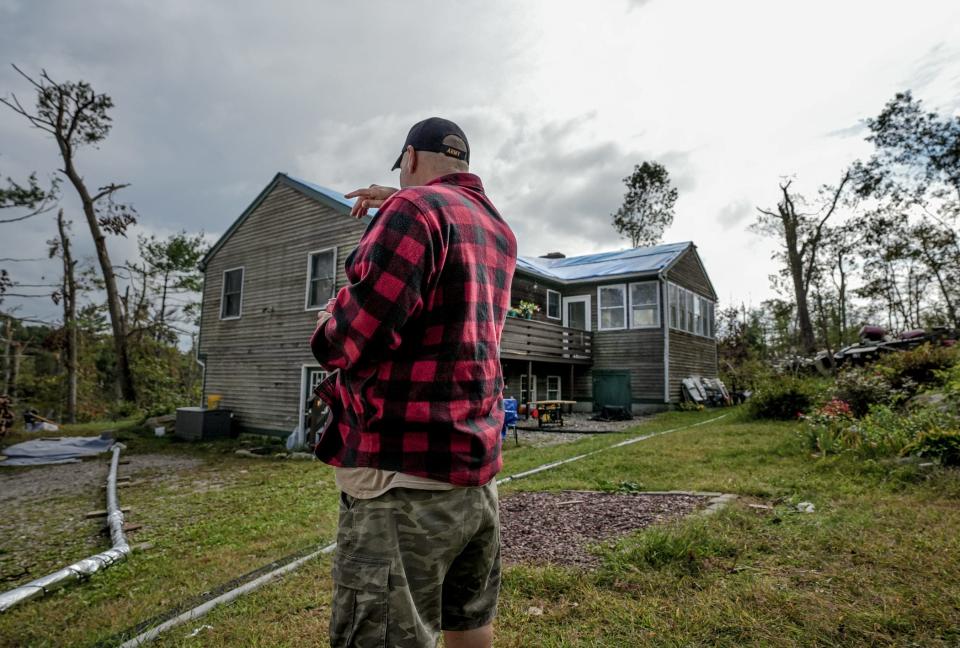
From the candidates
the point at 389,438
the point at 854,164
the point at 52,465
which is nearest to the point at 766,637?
the point at 389,438

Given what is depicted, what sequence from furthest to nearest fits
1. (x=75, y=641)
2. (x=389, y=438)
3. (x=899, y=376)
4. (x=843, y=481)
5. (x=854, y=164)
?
1. (x=854, y=164)
2. (x=899, y=376)
3. (x=843, y=481)
4. (x=75, y=641)
5. (x=389, y=438)

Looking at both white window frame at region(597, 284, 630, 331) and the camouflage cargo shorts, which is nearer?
the camouflage cargo shorts

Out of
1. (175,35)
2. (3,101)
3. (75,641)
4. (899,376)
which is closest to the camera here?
(75,641)

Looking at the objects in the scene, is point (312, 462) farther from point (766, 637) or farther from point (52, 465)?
point (766, 637)

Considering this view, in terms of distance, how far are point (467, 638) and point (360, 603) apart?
43cm

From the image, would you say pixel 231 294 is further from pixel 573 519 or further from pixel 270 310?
pixel 573 519

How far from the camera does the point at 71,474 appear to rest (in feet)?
28.3

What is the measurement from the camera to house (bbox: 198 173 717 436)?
498 inches

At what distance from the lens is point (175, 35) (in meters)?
7.40

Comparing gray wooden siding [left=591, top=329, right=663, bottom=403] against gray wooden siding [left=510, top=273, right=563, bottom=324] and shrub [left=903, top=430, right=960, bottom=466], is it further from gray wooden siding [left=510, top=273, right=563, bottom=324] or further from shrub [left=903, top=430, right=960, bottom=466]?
shrub [left=903, top=430, right=960, bottom=466]

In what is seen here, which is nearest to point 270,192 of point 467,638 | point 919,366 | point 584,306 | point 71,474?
point 71,474

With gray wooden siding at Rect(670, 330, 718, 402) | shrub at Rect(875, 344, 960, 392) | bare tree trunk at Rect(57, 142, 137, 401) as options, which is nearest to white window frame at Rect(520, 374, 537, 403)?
gray wooden siding at Rect(670, 330, 718, 402)

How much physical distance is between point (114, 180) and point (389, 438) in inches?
832

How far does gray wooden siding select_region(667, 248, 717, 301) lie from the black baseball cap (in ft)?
56.0
